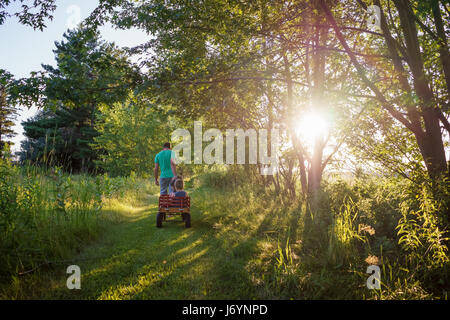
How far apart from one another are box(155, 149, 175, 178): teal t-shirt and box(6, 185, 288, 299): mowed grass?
2.03 meters

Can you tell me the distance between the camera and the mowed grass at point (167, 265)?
288 cm

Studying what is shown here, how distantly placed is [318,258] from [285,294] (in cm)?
113

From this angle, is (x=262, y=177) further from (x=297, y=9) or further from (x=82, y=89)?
(x=82, y=89)

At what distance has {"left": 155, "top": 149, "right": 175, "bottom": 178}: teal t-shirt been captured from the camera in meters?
7.70

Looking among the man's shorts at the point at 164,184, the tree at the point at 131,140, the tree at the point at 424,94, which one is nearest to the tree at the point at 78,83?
the man's shorts at the point at 164,184

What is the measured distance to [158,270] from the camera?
3.53m

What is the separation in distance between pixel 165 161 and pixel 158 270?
15.0ft

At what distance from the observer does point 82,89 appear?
458 cm

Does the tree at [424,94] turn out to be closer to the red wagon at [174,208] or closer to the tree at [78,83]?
the tree at [78,83]

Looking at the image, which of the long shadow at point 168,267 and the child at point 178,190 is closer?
the long shadow at point 168,267

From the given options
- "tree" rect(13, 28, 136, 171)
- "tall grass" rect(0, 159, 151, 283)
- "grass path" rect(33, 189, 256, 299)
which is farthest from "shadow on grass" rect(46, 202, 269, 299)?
"tree" rect(13, 28, 136, 171)

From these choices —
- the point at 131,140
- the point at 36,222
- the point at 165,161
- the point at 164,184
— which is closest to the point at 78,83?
the point at 36,222

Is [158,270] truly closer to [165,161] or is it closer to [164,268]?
[164,268]

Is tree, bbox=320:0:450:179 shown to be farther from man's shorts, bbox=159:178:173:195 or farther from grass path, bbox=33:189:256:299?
man's shorts, bbox=159:178:173:195
